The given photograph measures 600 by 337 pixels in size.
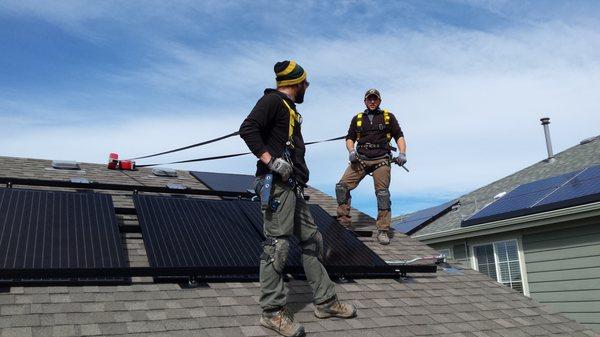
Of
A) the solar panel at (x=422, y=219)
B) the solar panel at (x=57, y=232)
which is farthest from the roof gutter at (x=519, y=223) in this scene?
the solar panel at (x=57, y=232)

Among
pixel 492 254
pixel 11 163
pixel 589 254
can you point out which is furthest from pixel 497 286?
pixel 11 163

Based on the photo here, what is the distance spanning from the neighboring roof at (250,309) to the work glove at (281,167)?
1067 millimetres

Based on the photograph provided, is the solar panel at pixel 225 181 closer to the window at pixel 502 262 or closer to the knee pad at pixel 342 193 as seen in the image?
the knee pad at pixel 342 193

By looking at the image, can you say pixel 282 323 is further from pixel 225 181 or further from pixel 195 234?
pixel 225 181

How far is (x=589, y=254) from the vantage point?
966 centimetres

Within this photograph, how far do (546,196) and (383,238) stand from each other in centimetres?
545

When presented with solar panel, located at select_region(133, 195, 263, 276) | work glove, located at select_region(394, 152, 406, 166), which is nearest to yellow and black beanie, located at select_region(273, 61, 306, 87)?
solar panel, located at select_region(133, 195, 263, 276)

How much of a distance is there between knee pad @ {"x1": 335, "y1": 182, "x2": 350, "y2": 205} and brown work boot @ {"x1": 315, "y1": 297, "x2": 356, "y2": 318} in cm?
275

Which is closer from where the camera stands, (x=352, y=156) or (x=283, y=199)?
(x=283, y=199)

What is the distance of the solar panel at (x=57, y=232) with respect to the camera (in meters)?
4.00

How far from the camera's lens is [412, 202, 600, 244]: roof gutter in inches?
371

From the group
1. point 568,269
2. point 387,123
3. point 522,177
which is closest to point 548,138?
point 522,177

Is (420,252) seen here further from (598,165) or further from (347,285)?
(598,165)

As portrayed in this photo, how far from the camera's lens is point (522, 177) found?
14.5 m
